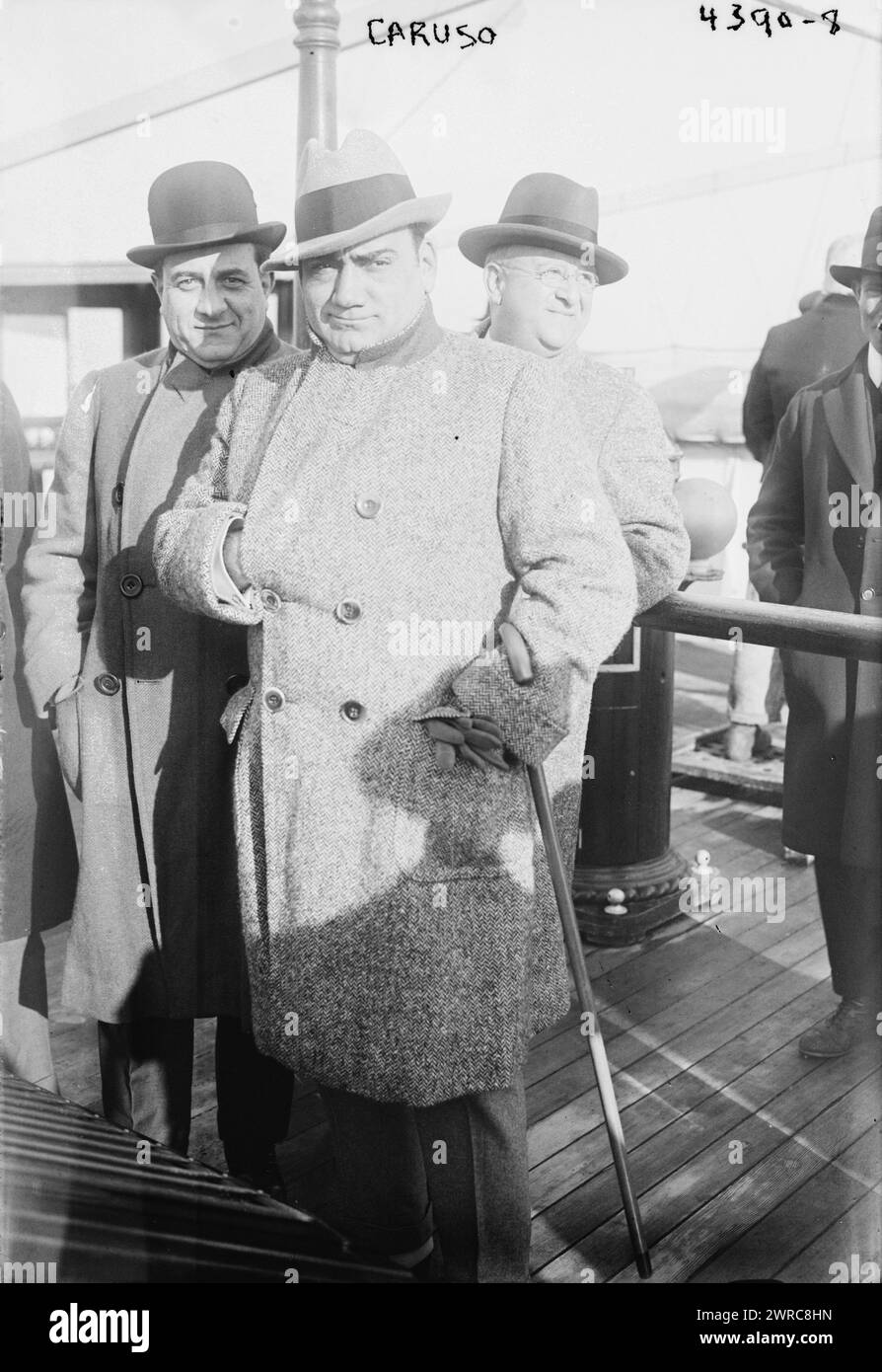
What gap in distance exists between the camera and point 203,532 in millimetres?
2096

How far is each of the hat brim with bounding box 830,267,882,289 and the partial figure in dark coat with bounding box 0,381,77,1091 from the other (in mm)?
1503

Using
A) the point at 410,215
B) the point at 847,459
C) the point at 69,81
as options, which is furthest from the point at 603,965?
the point at 69,81

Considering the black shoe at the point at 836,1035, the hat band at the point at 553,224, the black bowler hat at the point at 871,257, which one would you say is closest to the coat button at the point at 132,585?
the hat band at the point at 553,224

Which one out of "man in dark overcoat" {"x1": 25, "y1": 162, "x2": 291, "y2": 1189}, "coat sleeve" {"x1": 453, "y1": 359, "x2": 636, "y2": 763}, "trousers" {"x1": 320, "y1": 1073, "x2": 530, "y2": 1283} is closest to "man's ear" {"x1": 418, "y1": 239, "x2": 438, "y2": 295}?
"coat sleeve" {"x1": 453, "y1": 359, "x2": 636, "y2": 763}

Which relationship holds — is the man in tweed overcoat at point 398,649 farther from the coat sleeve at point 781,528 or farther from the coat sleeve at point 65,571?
the coat sleeve at point 781,528

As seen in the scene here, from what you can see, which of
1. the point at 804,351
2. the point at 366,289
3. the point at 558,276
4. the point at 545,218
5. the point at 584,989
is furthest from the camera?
the point at 804,351

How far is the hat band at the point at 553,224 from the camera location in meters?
2.29

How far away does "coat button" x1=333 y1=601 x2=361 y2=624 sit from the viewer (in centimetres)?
206

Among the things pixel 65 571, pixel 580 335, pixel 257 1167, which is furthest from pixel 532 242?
pixel 257 1167

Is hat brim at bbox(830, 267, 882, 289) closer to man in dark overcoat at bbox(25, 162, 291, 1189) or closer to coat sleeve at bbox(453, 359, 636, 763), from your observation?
coat sleeve at bbox(453, 359, 636, 763)

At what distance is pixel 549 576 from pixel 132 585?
35.1 inches

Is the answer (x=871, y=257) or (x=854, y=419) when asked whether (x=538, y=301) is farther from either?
(x=854, y=419)

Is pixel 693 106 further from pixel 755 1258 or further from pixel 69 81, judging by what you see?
pixel 755 1258

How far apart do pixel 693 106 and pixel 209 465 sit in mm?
994
